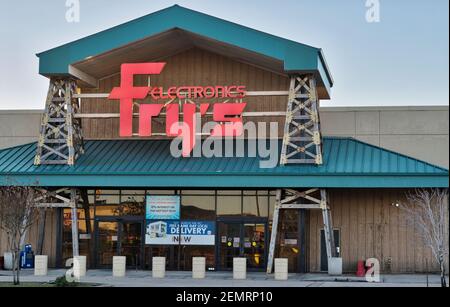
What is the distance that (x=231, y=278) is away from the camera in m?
29.0

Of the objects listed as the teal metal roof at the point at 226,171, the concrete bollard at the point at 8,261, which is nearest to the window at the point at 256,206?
the teal metal roof at the point at 226,171

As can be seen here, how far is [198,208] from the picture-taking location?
32.8 m

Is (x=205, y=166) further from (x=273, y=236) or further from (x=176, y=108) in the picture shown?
(x=273, y=236)

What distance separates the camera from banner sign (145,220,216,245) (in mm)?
32562

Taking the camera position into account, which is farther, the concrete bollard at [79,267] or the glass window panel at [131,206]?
the glass window panel at [131,206]

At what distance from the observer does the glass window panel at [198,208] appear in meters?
32.6

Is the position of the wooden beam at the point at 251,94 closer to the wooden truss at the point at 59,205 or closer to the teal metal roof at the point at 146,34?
the teal metal roof at the point at 146,34

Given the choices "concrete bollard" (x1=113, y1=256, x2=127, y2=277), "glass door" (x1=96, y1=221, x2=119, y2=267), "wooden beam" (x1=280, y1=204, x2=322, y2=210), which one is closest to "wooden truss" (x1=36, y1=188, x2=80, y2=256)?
"glass door" (x1=96, y1=221, x2=119, y2=267)

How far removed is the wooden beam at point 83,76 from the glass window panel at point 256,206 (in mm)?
9071

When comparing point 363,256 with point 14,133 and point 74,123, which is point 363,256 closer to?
point 74,123

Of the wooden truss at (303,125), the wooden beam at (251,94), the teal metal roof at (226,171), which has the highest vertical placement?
the wooden beam at (251,94)
